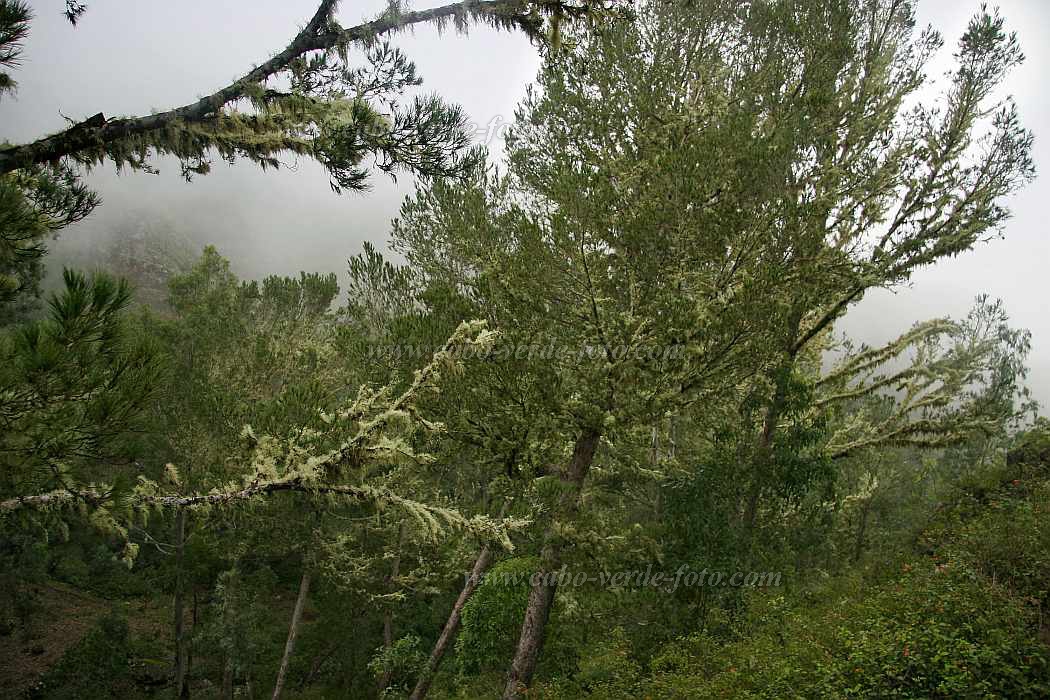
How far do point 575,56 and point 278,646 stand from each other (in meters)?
22.8

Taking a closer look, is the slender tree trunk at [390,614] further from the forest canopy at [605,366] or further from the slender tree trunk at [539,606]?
the slender tree trunk at [539,606]

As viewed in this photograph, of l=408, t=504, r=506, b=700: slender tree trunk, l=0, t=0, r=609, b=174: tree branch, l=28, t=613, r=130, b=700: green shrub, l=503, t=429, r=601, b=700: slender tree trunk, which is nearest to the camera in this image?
l=0, t=0, r=609, b=174: tree branch

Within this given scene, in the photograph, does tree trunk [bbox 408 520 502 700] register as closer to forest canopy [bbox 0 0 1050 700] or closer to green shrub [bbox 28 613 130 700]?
forest canopy [bbox 0 0 1050 700]

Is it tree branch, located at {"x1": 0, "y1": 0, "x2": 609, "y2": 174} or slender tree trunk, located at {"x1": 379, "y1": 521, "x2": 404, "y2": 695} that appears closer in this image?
tree branch, located at {"x1": 0, "y1": 0, "x2": 609, "y2": 174}

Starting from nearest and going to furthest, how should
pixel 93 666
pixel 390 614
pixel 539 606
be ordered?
pixel 539 606 → pixel 93 666 → pixel 390 614

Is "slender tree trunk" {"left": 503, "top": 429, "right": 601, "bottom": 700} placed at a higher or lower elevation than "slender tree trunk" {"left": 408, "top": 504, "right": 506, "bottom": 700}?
higher

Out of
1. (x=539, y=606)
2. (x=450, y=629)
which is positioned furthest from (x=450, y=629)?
(x=539, y=606)

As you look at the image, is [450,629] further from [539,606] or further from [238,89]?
[238,89]

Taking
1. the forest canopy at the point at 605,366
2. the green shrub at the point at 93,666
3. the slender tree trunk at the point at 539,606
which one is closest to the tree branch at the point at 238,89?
the forest canopy at the point at 605,366

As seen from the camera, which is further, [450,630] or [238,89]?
[450,630]

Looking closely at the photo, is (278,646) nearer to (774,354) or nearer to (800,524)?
(800,524)

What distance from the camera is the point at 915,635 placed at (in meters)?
5.50

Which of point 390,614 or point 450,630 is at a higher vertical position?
point 450,630

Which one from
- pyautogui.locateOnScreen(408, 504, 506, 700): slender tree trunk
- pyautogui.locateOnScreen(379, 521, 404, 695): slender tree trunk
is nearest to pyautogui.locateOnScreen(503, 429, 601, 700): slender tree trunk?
pyautogui.locateOnScreen(408, 504, 506, 700): slender tree trunk
